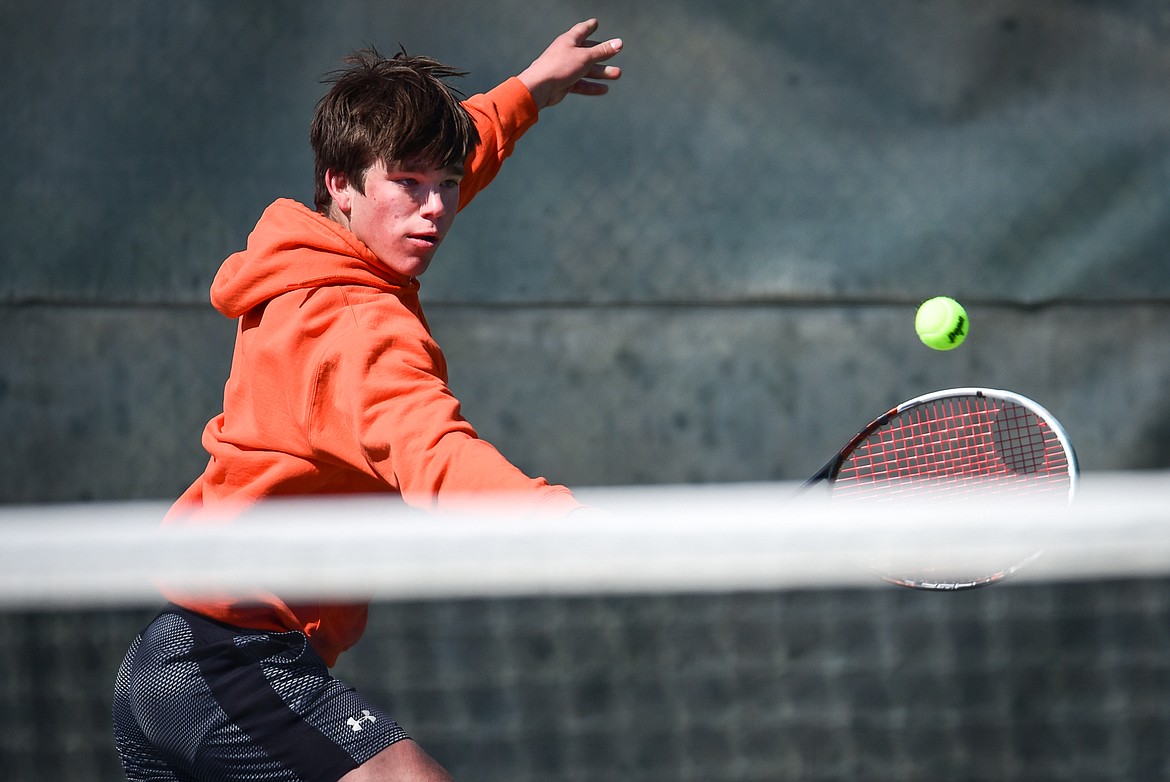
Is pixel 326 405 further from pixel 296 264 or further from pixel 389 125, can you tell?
pixel 389 125

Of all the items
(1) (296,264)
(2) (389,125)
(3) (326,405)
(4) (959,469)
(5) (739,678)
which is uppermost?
(2) (389,125)

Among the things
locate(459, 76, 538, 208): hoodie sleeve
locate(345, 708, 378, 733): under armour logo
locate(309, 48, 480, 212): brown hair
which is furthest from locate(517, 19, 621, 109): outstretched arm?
locate(345, 708, 378, 733): under armour logo

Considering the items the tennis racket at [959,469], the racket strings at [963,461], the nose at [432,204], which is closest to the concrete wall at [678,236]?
the racket strings at [963,461]

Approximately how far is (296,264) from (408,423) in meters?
0.38

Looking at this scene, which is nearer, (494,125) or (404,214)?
(404,214)

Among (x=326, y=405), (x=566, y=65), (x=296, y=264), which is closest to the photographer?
(x=326, y=405)

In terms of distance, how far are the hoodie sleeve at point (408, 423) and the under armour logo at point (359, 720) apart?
0.36 metres

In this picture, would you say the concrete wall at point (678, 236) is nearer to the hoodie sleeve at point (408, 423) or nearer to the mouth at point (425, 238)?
the mouth at point (425, 238)

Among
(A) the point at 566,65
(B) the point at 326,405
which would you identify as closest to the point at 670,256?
(A) the point at 566,65

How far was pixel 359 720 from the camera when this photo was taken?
71.1 inches

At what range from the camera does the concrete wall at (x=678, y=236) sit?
10.5 ft

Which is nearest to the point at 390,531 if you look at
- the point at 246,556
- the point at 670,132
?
the point at 246,556

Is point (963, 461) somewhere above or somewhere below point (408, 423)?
below

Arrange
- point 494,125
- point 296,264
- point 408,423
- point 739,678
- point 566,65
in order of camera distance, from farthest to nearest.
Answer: point 739,678 → point 566,65 → point 494,125 → point 296,264 → point 408,423
